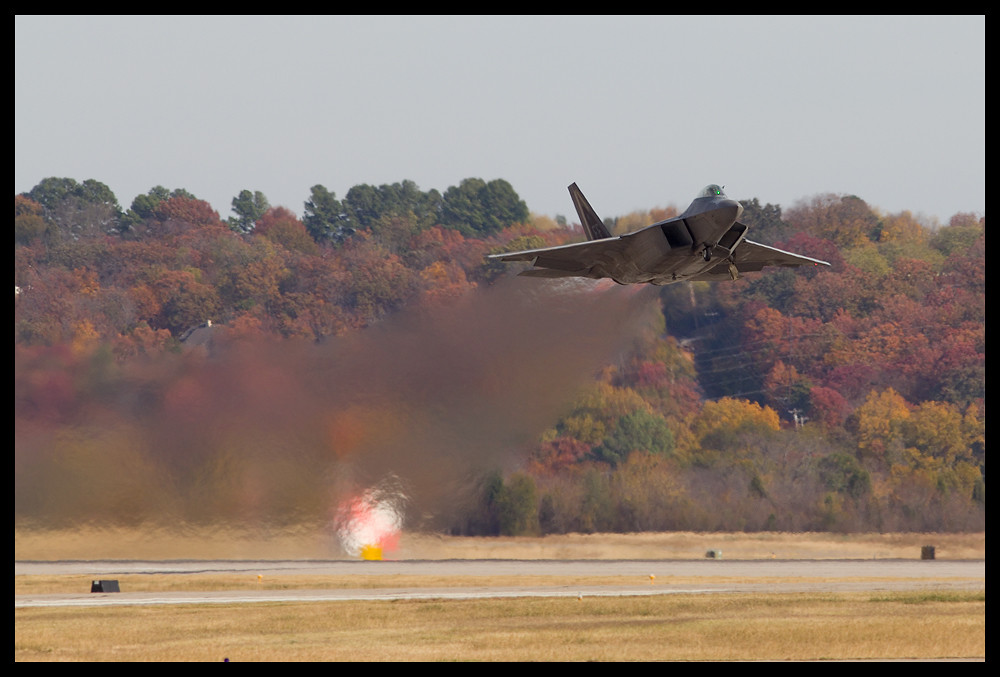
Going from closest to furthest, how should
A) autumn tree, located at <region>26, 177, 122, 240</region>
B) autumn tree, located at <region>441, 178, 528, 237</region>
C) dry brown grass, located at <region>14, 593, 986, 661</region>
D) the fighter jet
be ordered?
the fighter jet < dry brown grass, located at <region>14, 593, 986, 661</region> < autumn tree, located at <region>26, 177, 122, 240</region> < autumn tree, located at <region>441, 178, 528, 237</region>

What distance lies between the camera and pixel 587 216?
32188 mm

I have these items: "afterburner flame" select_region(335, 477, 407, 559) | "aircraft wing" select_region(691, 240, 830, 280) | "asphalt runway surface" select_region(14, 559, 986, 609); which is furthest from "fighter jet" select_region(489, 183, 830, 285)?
"afterburner flame" select_region(335, 477, 407, 559)

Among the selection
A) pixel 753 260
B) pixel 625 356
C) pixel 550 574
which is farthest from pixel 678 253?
pixel 625 356

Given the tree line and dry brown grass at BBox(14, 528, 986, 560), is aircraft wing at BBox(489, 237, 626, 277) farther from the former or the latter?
dry brown grass at BBox(14, 528, 986, 560)

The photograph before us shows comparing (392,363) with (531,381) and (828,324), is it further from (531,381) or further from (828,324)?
(828,324)

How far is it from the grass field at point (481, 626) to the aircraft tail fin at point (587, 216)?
978 cm

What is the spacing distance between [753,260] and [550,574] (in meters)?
20.7

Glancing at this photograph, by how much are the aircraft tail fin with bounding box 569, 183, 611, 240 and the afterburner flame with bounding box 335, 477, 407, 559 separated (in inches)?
644

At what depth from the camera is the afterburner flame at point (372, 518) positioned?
44844mm

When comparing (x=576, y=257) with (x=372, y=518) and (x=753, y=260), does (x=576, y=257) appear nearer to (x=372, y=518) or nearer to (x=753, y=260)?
(x=753, y=260)

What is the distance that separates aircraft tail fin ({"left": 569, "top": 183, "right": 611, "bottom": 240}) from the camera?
106ft

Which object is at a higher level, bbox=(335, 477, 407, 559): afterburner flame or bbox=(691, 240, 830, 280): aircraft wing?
bbox=(691, 240, 830, 280): aircraft wing
